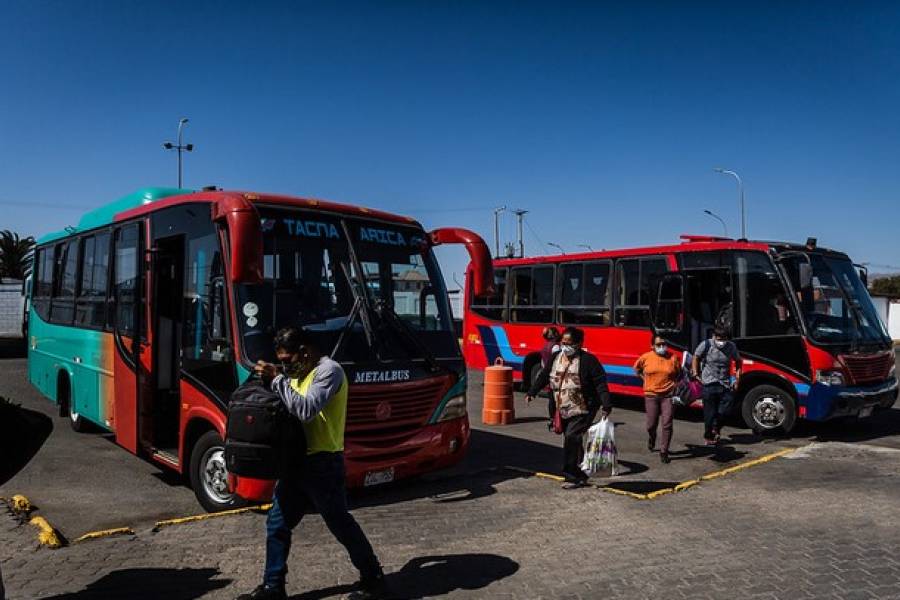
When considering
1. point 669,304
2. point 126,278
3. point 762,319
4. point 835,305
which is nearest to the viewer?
point 126,278

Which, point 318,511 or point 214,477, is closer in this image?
point 318,511

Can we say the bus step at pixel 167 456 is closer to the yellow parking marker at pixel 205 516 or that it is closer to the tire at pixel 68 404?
the yellow parking marker at pixel 205 516

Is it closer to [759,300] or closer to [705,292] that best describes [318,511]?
[759,300]

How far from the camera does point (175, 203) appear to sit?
764cm

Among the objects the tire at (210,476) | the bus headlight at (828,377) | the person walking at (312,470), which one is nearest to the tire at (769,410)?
the bus headlight at (828,377)

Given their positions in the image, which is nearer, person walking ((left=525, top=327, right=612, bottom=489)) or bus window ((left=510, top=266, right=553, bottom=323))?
person walking ((left=525, top=327, right=612, bottom=489))

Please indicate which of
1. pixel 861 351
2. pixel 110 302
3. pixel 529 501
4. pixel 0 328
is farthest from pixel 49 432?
pixel 0 328

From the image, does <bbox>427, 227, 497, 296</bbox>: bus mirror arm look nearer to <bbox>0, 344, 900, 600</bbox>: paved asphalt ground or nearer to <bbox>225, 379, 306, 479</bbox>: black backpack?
<bbox>0, 344, 900, 600</bbox>: paved asphalt ground

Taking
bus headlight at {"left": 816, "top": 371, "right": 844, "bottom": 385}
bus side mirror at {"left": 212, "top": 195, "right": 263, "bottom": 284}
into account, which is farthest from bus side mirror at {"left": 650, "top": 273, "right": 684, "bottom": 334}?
bus side mirror at {"left": 212, "top": 195, "right": 263, "bottom": 284}

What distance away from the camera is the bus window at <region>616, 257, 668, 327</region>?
45.0 ft

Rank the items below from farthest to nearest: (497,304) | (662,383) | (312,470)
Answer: (497,304)
(662,383)
(312,470)

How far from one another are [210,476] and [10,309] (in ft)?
124

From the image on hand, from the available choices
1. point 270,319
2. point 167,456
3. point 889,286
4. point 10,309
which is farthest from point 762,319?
point 889,286

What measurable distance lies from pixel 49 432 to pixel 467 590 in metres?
8.76
